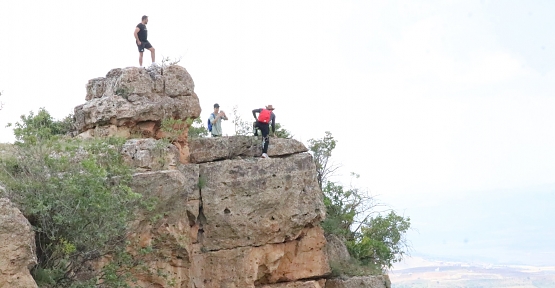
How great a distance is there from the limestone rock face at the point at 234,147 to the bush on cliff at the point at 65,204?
6.29m

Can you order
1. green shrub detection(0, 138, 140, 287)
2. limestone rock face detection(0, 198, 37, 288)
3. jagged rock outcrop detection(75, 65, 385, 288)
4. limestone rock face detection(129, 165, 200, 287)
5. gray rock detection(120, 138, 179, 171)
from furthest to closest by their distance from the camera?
jagged rock outcrop detection(75, 65, 385, 288) < gray rock detection(120, 138, 179, 171) < limestone rock face detection(129, 165, 200, 287) < green shrub detection(0, 138, 140, 287) < limestone rock face detection(0, 198, 37, 288)

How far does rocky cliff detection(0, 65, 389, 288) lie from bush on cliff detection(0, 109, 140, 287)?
347cm

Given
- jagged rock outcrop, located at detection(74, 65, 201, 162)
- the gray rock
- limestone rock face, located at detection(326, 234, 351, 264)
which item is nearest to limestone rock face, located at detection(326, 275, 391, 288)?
limestone rock face, located at detection(326, 234, 351, 264)

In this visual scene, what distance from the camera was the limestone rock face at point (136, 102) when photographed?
82.8 feet

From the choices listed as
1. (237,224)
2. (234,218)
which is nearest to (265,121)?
(234,218)

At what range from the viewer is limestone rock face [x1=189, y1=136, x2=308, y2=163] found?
27.0m

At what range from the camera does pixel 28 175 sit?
19.8 meters

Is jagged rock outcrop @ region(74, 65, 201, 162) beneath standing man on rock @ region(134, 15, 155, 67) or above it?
beneath

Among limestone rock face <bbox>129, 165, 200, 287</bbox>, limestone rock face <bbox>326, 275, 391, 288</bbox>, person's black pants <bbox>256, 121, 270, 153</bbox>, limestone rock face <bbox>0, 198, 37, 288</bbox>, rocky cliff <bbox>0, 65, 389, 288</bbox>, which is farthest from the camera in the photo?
limestone rock face <bbox>326, 275, 391, 288</bbox>

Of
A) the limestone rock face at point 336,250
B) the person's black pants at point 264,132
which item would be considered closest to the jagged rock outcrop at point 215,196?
the person's black pants at point 264,132

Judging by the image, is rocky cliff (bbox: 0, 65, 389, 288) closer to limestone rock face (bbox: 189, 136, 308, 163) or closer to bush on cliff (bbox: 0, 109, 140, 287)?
limestone rock face (bbox: 189, 136, 308, 163)

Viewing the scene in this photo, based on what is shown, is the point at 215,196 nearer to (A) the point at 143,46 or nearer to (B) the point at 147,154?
(B) the point at 147,154

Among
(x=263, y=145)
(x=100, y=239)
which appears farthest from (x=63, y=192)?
(x=263, y=145)

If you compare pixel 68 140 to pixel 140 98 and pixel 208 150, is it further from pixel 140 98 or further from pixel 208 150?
pixel 208 150
